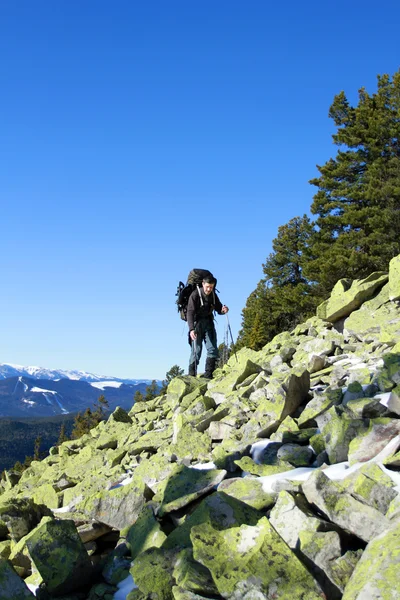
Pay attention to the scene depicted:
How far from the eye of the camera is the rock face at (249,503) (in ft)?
14.1

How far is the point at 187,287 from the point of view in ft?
48.5

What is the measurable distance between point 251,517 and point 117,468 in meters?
5.45

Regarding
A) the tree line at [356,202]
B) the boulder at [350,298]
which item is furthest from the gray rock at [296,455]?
the tree line at [356,202]

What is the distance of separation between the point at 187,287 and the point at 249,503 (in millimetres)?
9573

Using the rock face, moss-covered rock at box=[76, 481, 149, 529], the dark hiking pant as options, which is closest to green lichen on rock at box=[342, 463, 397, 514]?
the rock face

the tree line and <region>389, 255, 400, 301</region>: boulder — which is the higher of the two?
the tree line

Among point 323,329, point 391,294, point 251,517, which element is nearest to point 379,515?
point 251,517

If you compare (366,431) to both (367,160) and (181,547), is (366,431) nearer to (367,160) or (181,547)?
(181,547)

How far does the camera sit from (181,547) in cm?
524

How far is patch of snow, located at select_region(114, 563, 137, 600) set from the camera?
5.15m

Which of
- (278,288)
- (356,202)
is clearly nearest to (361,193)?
(356,202)

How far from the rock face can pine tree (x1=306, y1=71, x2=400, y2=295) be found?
2459 centimetres

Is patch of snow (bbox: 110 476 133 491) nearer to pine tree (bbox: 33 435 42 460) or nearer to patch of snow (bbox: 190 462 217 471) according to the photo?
patch of snow (bbox: 190 462 217 471)

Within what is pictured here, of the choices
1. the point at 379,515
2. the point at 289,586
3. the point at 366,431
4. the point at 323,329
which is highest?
the point at 323,329
